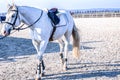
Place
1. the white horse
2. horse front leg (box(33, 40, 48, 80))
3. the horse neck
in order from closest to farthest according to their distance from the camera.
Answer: the white horse, the horse neck, horse front leg (box(33, 40, 48, 80))

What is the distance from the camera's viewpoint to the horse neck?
7391mm

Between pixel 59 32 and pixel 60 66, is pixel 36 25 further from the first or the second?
pixel 60 66

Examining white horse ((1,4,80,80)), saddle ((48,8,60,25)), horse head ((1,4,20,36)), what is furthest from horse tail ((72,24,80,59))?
horse head ((1,4,20,36))

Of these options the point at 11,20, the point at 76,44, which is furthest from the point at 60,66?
the point at 11,20

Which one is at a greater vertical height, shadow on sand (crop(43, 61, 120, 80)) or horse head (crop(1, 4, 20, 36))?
horse head (crop(1, 4, 20, 36))

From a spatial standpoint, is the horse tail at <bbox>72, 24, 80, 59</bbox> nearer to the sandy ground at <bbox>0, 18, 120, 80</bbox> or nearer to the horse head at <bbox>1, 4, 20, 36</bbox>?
the sandy ground at <bbox>0, 18, 120, 80</bbox>

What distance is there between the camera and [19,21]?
23.6 ft

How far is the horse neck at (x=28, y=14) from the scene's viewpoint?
7.39 m

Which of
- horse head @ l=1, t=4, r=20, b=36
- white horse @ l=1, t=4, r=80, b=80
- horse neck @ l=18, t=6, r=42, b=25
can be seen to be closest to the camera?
horse head @ l=1, t=4, r=20, b=36

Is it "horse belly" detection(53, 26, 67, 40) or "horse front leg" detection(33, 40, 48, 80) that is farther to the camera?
"horse belly" detection(53, 26, 67, 40)

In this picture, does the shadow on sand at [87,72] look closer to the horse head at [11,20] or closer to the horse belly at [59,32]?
the horse belly at [59,32]

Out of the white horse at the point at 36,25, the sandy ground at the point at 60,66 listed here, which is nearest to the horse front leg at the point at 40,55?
the white horse at the point at 36,25

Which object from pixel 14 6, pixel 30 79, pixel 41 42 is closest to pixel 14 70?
pixel 30 79

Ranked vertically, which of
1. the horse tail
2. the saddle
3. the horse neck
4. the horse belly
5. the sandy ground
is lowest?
the sandy ground
